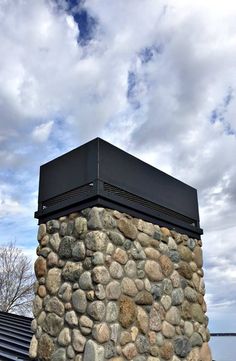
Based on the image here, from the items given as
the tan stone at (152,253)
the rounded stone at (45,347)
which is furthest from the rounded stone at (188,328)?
the rounded stone at (45,347)

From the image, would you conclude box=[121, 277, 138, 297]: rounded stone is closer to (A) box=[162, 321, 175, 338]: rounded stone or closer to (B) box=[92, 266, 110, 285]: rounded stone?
(B) box=[92, 266, 110, 285]: rounded stone

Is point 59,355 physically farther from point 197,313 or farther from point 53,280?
point 197,313

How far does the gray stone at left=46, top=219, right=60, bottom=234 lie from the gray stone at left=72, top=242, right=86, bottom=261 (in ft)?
1.35

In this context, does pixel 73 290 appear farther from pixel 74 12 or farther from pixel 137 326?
pixel 74 12

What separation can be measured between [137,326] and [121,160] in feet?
5.24

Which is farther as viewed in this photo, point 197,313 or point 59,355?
point 197,313

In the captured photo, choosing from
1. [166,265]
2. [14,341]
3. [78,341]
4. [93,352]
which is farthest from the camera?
[14,341]

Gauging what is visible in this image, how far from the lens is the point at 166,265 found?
13.6 feet

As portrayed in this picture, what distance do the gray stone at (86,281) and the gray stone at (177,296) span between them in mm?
1105

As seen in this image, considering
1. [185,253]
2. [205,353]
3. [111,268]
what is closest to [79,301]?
[111,268]

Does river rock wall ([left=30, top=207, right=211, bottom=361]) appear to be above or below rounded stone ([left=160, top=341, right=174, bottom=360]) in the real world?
above

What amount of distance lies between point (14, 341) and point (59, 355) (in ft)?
6.99

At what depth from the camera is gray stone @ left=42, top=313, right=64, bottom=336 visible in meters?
3.57

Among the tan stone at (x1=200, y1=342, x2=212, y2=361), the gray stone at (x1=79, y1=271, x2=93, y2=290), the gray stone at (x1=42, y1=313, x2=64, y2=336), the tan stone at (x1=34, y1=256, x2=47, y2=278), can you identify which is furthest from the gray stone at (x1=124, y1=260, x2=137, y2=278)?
the tan stone at (x1=200, y1=342, x2=212, y2=361)
